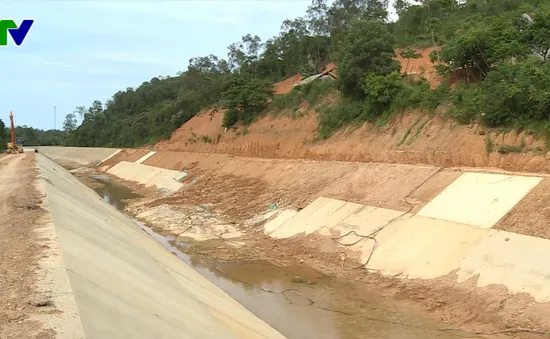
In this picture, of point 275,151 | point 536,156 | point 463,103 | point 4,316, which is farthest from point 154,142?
point 4,316

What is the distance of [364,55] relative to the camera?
27.5 meters

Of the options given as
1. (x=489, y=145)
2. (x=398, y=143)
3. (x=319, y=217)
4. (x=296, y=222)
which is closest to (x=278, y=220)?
(x=296, y=222)

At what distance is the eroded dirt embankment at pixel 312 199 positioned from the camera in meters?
9.94

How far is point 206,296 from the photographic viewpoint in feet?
33.0

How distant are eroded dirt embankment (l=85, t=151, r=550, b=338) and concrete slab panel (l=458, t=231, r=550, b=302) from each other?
22 cm

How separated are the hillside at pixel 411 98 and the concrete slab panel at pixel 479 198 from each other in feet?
8.67

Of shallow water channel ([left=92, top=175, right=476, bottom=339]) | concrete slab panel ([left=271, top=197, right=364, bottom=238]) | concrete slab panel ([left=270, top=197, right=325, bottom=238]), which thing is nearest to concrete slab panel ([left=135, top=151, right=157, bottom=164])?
concrete slab panel ([left=270, top=197, right=325, bottom=238])

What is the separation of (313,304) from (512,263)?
4815mm

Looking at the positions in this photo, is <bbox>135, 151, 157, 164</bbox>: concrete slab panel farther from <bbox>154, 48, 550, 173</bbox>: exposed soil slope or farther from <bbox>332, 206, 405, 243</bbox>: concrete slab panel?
<bbox>332, 206, 405, 243</bbox>: concrete slab panel

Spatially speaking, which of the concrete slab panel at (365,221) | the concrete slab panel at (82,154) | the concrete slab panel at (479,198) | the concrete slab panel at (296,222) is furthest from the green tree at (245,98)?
the concrete slab panel at (82,154)

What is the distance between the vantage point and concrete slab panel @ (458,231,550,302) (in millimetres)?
9586

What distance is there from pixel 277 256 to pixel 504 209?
7471mm

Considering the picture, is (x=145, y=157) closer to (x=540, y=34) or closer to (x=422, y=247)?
(x=540, y=34)

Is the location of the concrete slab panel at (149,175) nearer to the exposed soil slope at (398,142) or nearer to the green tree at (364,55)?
the exposed soil slope at (398,142)
